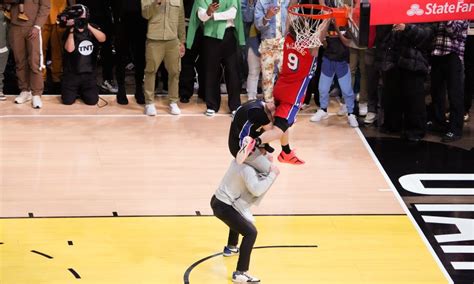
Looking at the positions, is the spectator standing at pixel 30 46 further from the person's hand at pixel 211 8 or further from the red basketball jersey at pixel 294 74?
the red basketball jersey at pixel 294 74

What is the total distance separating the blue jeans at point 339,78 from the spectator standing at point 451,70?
1.04m

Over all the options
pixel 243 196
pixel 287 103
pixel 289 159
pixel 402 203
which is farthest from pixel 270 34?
pixel 243 196

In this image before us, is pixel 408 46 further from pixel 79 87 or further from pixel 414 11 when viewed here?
pixel 414 11

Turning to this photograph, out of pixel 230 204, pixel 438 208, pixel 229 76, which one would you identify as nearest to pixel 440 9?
pixel 230 204

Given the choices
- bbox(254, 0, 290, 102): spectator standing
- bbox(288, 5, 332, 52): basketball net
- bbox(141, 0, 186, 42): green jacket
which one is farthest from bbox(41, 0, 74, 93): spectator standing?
bbox(288, 5, 332, 52): basketball net

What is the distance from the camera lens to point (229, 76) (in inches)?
512

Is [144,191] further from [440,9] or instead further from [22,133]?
[440,9]

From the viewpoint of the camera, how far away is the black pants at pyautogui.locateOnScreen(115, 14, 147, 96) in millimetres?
13094

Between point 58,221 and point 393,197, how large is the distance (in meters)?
3.49

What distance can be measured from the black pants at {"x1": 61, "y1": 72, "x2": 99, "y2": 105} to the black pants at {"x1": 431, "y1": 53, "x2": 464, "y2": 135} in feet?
14.6

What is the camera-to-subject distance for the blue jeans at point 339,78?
41.3ft

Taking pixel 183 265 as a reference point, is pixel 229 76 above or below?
above

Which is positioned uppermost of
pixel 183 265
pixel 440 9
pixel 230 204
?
pixel 440 9

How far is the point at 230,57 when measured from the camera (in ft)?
42.7
